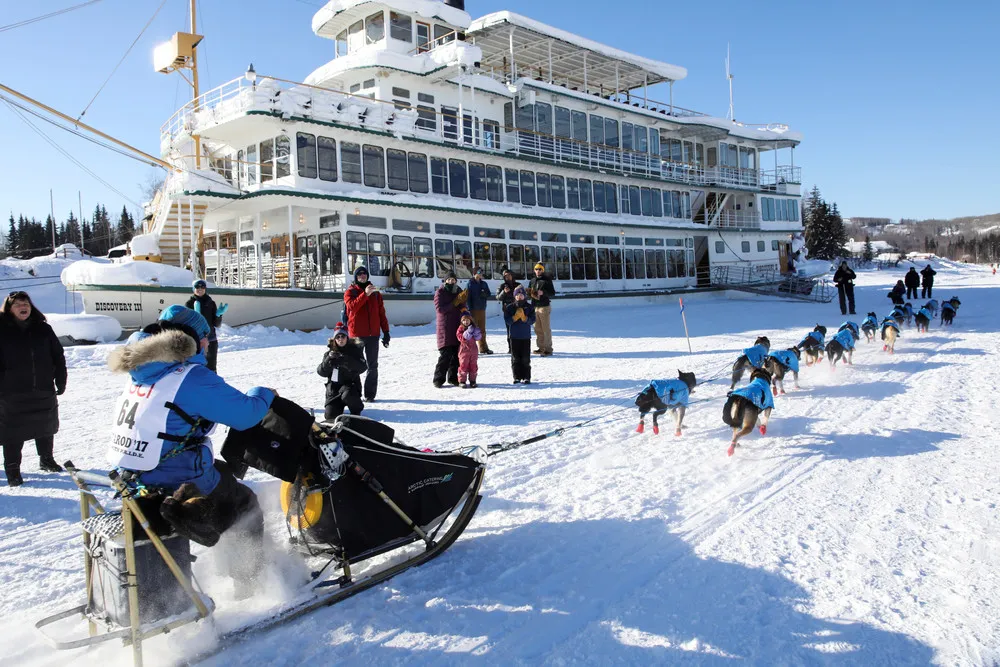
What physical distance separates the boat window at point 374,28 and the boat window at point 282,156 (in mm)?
5586

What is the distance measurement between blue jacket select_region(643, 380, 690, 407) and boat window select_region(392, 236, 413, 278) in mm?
13012

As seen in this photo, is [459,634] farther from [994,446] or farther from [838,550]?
[994,446]

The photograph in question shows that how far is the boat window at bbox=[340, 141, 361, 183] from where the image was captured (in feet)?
57.1

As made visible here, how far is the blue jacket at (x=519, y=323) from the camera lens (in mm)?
9078

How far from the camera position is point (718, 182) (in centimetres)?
2900

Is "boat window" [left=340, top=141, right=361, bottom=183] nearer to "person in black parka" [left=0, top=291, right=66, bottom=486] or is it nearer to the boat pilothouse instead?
the boat pilothouse

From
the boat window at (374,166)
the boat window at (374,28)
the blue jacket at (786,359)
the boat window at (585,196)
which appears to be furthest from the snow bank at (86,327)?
the boat window at (585,196)

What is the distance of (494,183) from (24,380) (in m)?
17.0

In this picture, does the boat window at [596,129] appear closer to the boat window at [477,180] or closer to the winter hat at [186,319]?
the boat window at [477,180]

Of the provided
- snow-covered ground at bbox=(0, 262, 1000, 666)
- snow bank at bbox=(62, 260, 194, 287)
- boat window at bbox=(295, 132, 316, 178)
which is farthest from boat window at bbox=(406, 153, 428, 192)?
snow-covered ground at bbox=(0, 262, 1000, 666)

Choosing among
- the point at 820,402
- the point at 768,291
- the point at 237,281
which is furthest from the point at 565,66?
the point at 820,402

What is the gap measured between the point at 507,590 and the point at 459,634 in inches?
17.5

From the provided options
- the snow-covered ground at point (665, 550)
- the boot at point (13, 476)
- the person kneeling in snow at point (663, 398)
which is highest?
the person kneeling in snow at point (663, 398)

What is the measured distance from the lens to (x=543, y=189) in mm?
22656
